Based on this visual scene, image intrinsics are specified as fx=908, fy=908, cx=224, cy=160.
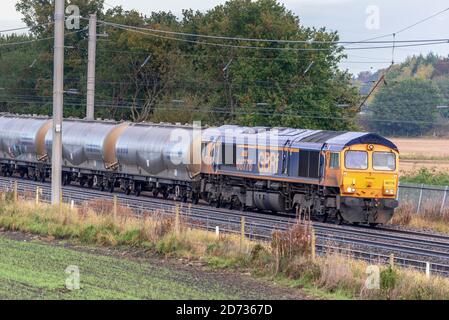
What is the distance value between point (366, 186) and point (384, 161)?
142cm

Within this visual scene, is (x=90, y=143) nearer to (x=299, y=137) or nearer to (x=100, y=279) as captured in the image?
(x=299, y=137)

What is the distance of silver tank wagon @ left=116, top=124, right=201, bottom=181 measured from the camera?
39.2 m

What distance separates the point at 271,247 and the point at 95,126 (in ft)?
85.7

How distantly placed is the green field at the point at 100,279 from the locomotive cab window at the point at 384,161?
12.6m

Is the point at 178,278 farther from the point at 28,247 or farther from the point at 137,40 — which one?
the point at 137,40

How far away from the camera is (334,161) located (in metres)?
32.0

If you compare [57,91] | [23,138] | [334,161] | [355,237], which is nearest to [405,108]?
[23,138]

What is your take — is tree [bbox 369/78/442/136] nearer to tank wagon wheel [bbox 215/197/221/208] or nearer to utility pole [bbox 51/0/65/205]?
tank wagon wheel [bbox 215/197/221/208]

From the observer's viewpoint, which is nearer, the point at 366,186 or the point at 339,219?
the point at 366,186

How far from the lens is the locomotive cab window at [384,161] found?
32281 millimetres

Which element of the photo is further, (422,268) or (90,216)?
(90,216)

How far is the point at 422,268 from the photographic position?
2084 centimetres
